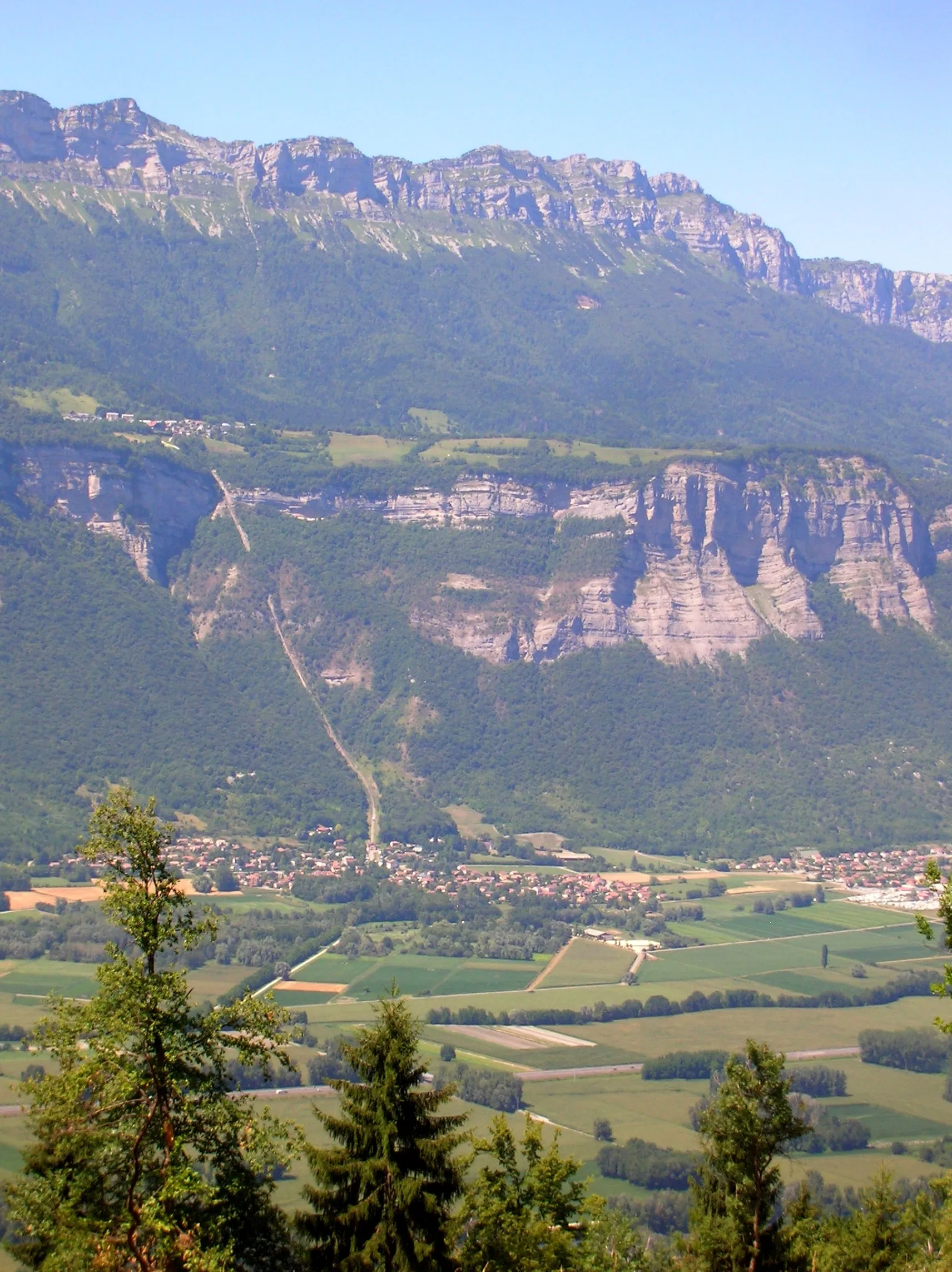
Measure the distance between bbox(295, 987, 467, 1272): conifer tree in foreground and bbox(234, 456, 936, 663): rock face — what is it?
147 meters

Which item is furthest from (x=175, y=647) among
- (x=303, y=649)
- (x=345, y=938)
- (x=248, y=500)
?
(x=345, y=938)

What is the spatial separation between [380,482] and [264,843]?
64.9m

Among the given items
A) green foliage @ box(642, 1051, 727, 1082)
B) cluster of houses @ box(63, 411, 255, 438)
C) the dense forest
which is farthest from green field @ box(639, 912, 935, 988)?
cluster of houses @ box(63, 411, 255, 438)

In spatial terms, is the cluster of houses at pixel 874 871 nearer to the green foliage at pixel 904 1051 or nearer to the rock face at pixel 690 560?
the rock face at pixel 690 560

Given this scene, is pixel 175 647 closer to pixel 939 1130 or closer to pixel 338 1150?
pixel 939 1130

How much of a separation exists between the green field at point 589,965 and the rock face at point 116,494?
80.8 m

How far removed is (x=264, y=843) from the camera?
449ft

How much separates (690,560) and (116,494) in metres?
62.8

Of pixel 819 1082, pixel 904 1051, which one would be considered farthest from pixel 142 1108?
pixel 904 1051

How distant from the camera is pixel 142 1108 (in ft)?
75.6

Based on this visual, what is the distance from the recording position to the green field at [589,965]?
335 ft

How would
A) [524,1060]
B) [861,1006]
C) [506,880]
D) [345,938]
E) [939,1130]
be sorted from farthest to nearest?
[506,880], [345,938], [861,1006], [524,1060], [939,1130]

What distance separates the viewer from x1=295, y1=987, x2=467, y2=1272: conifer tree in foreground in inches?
995

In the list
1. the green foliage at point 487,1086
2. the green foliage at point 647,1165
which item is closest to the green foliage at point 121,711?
the green foliage at point 487,1086
